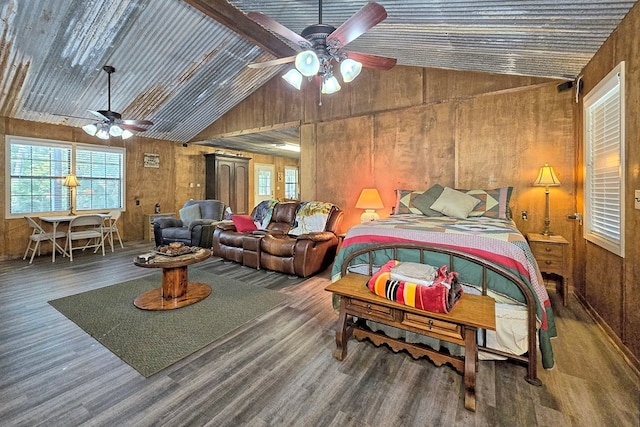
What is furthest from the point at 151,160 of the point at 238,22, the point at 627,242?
the point at 627,242

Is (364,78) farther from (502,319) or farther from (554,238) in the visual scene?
(502,319)

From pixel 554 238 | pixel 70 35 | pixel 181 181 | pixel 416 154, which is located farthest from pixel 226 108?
pixel 554 238

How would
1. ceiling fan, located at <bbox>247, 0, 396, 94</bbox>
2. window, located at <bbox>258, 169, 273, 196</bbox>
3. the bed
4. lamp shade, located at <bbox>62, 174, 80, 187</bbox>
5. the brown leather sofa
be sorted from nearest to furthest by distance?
the bed, ceiling fan, located at <bbox>247, 0, 396, 94</bbox>, the brown leather sofa, lamp shade, located at <bbox>62, 174, 80, 187</bbox>, window, located at <bbox>258, 169, 273, 196</bbox>

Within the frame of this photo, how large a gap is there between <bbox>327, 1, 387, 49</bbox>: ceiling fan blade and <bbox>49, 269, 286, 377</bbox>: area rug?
256cm

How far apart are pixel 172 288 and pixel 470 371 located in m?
2.80

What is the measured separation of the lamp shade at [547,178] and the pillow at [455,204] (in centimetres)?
72

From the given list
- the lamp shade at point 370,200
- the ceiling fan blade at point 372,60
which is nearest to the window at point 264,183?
the lamp shade at point 370,200

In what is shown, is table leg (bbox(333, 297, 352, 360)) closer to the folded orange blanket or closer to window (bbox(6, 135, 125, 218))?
the folded orange blanket

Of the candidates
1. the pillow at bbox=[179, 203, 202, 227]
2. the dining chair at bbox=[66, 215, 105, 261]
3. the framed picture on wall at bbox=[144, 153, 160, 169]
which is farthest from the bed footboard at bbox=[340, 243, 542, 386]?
the framed picture on wall at bbox=[144, 153, 160, 169]

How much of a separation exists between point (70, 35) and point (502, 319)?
18.4ft

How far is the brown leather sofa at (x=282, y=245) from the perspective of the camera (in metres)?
3.86

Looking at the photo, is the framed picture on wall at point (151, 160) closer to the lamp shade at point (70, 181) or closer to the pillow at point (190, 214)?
the lamp shade at point (70, 181)

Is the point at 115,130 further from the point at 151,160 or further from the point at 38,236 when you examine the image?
the point at 151,160

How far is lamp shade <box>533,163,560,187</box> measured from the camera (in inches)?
127
